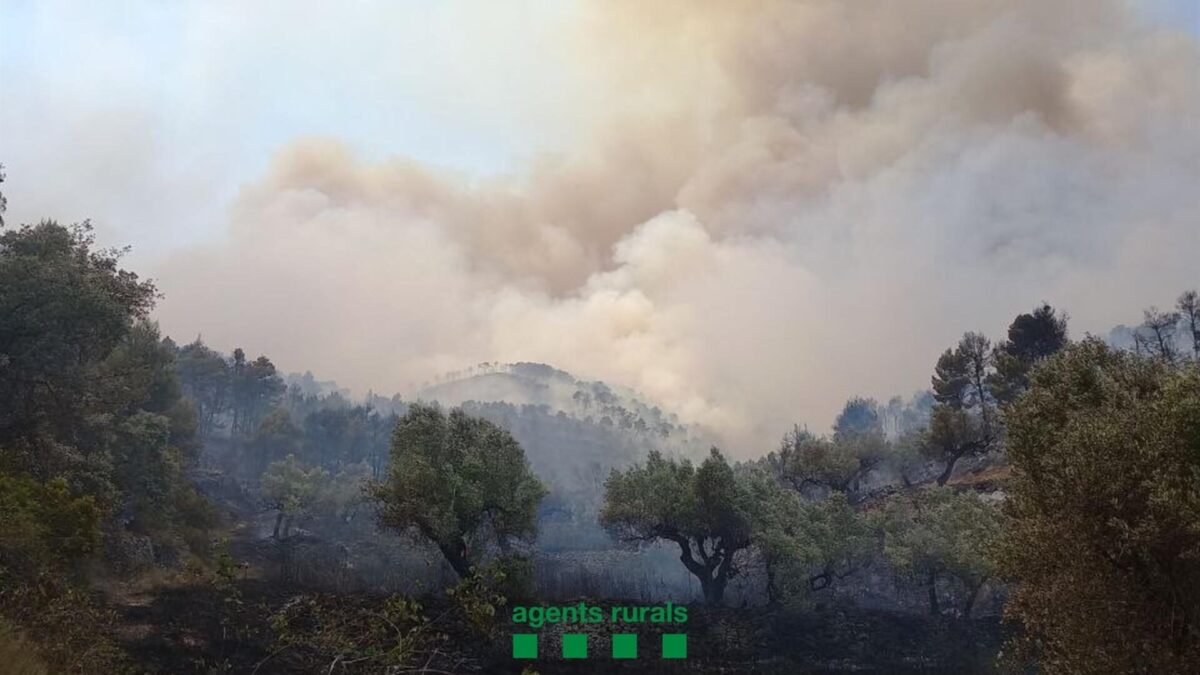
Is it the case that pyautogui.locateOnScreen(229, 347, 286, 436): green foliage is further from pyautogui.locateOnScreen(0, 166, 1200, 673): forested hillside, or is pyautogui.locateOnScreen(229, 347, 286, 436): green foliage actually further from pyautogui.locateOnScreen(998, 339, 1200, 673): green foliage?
pyautogui.locateOnScreen(998, 339, 1200, 673): green foliage

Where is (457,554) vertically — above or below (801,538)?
above

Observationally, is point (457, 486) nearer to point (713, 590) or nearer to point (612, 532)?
point (612, 532)

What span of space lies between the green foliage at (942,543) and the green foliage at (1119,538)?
127 feet

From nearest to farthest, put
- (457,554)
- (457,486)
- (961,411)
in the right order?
(457,486)
(457,554)
(961,411)

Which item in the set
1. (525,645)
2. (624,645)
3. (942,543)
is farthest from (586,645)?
(942,543)

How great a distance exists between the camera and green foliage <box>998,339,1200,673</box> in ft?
47.3

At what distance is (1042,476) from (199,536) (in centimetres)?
7195

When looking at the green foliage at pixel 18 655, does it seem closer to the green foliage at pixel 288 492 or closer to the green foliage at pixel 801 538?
the green foliage at pixel 801 538

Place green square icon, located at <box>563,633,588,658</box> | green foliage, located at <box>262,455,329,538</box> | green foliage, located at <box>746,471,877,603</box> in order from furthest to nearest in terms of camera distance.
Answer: green foliage, located at <box>262,455,329,538</box> → green foliage, located at <box>746,471,877,603</box> → green square icon, located at <box>563,633,588,658</box>

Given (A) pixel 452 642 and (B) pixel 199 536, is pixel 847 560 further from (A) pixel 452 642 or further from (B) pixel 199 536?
(B) pixel 199 536

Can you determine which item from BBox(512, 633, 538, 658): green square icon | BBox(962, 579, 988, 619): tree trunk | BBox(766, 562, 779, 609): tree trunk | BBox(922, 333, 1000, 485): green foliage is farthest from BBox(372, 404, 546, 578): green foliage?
BBox(922, 333, 1000, 485): green foliage

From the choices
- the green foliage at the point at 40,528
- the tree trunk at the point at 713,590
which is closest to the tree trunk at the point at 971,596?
the tree trunk at the point at 713,590

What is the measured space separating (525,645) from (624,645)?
7.51 metres

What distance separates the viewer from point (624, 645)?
1813 inches
